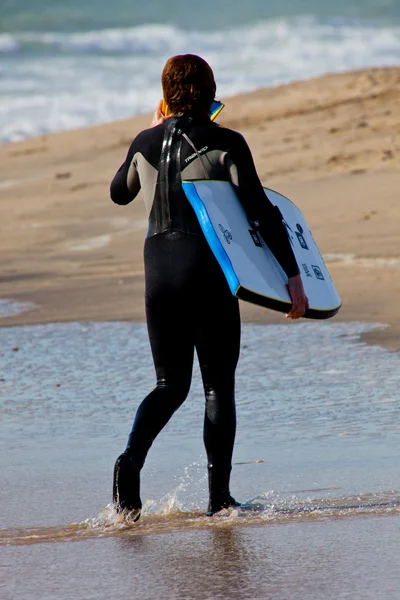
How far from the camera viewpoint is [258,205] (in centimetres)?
374

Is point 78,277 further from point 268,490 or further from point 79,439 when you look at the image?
point 268,490

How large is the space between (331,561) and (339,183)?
28.2 feet

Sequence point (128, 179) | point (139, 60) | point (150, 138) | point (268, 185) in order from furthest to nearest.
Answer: point (139, 60)
point (268, 185)
point (128, 179)
point (150, 138)

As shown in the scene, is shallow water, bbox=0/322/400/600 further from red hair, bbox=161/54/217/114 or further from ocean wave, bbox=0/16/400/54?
ocean wave, bbox=0/16/400/54

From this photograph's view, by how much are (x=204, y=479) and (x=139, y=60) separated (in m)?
26.3

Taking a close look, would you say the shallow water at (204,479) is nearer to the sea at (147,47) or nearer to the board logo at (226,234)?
the board logo at (226,234)

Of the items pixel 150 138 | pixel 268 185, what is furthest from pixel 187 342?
pixel 268 185

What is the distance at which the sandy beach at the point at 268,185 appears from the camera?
8359mm

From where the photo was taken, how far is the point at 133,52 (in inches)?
1246

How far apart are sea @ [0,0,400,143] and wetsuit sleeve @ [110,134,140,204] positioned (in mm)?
15102

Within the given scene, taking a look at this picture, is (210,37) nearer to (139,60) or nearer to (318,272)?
(139,60)

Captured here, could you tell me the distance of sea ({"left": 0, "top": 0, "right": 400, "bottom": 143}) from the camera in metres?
22.1

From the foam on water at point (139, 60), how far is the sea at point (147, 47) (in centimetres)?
3

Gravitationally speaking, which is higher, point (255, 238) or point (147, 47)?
point (147, 47)
